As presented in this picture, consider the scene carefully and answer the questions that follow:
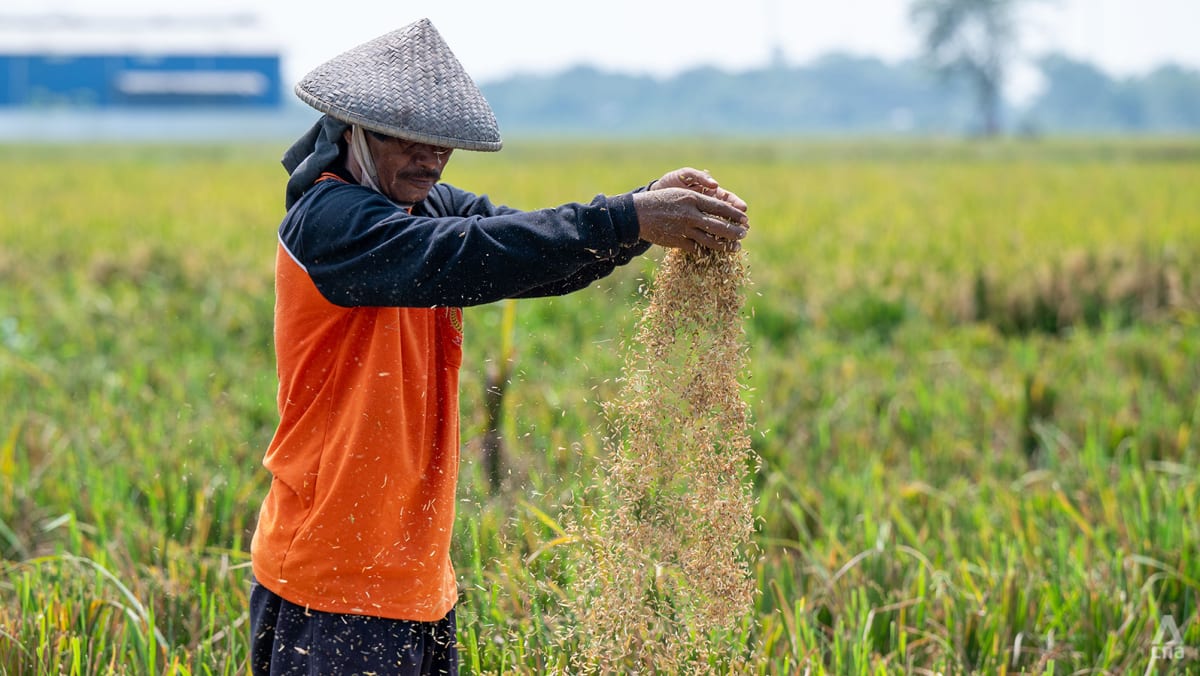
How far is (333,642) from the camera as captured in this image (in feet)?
5.72

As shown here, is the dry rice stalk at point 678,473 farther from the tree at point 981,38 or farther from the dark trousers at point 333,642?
the tree at point 981,38

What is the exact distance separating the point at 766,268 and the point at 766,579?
5.11 metres

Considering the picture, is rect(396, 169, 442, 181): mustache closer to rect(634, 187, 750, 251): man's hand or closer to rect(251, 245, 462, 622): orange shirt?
rect(251, 245, 462, 622): orange shirt

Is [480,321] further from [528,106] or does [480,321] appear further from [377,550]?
[528,106]

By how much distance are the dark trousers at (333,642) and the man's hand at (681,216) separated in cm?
69

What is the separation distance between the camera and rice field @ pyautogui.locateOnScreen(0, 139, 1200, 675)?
93.5 inches

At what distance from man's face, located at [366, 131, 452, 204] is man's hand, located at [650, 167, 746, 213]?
326mm

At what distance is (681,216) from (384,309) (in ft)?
1.47

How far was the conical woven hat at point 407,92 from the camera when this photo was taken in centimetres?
165

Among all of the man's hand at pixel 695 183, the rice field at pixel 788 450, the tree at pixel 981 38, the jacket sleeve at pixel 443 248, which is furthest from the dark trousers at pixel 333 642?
the tree at pixel 981 38

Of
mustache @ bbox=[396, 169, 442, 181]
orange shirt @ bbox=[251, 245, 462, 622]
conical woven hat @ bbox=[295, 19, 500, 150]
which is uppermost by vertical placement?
conical woven hat @ bbox=[295, 19, 500, 150]

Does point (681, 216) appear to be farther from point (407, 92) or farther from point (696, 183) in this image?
point (407, 92)

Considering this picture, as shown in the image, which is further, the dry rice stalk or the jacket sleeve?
the dry rice stalk

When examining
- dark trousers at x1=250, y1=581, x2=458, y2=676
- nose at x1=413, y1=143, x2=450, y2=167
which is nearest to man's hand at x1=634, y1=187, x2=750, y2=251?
nose at x1=413, y1=143, x2=450, y2=167
